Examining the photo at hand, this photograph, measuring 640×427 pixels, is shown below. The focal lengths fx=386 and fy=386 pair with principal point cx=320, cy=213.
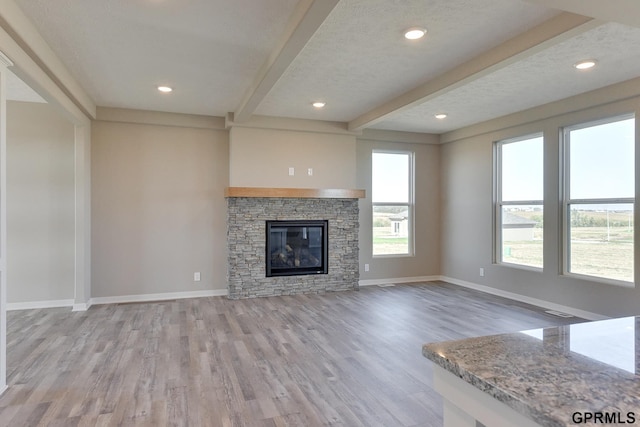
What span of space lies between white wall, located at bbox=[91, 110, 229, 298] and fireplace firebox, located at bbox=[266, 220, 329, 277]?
2.43 ft

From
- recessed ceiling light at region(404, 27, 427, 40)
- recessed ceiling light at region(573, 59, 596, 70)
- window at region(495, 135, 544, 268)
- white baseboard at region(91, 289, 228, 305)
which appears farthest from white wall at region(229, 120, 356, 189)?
recessed ceiling light at region(573, 59, 596, 70)

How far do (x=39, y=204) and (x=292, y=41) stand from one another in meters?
4.24

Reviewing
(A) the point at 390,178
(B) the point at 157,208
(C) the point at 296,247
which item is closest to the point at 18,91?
(B) the point at 157,208

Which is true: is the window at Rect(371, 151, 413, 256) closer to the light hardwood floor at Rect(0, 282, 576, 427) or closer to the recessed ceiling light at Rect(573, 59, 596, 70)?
the light hardwood floor at Rect(0, 282, 576, 427)

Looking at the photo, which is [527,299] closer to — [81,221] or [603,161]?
[603,161]

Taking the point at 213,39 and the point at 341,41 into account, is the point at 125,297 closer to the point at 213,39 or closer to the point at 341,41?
the point at 213,39

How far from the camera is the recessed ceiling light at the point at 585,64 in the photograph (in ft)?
11.6

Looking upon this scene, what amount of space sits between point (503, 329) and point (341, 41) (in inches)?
131

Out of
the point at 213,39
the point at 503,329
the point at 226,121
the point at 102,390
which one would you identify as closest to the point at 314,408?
the point at 102,390

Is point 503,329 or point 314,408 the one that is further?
point 503,329

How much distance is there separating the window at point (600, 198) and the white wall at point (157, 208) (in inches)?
186

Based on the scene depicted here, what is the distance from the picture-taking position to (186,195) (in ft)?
18.7

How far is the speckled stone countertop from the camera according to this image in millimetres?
780

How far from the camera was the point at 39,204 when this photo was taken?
5.05 metres
